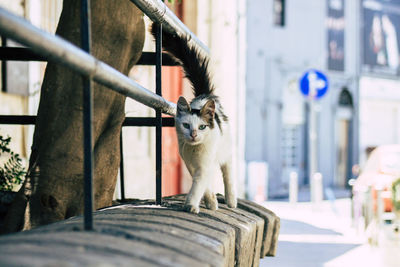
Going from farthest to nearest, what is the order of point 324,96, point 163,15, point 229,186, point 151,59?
point 324,96
point 151,59
point 229,186
point 163,15

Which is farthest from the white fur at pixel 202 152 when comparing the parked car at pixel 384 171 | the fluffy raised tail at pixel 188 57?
the parked car at pixel 384 171

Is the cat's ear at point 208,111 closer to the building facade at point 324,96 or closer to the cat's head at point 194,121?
the cat's head at point 194,121

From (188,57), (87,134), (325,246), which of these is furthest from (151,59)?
(325,246)

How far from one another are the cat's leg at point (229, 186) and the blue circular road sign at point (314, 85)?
8430 mm

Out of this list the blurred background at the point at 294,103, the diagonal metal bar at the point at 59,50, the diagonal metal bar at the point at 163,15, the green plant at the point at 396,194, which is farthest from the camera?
the green plant at the point at 396,194

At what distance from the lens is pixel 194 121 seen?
2.47m

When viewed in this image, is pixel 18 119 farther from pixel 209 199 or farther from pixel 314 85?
pixel 314 85

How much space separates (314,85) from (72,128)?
30.4ft

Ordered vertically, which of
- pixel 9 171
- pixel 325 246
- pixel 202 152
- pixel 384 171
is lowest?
pixel 325 246

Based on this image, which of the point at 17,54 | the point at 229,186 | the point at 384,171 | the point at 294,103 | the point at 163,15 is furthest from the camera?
the point at 294,103

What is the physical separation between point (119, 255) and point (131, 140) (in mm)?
6130

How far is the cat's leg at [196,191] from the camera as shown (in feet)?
6.53

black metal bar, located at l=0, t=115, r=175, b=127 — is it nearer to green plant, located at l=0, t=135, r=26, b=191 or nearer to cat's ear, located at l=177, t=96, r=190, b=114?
cat's ear, located at l=177, t=96, r=190, b=114

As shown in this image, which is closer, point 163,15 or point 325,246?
point 163,15
